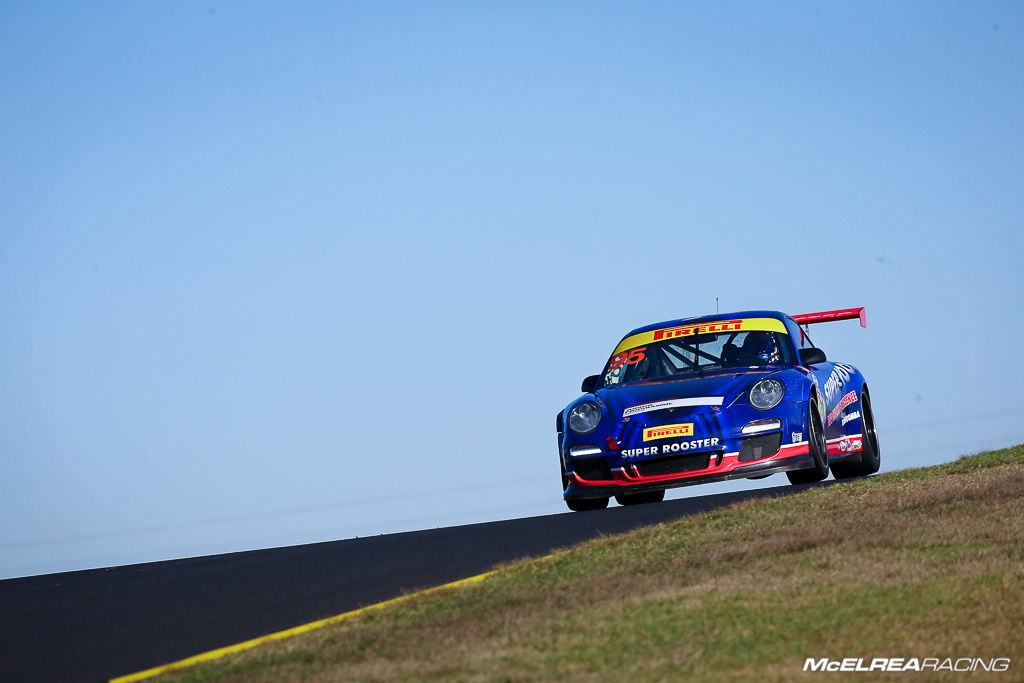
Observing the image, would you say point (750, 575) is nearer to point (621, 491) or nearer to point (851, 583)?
point (851, 583)

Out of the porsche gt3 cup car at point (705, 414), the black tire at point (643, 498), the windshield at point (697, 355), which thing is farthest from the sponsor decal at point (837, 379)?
the black tire at point (643, 498)

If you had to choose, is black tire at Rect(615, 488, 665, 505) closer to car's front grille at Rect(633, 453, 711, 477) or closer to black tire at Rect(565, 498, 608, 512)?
black tire at Rect(565, 498, 608, 512)

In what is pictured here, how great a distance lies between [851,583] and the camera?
6.42m

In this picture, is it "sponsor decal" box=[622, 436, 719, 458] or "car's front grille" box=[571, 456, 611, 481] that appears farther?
"car's front grille" box=[571, 456, 611, 481]

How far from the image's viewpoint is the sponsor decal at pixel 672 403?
10.9 metres

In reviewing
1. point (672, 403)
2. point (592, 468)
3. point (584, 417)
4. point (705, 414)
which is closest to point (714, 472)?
point (705, 414)

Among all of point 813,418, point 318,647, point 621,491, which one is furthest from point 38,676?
point 813,418

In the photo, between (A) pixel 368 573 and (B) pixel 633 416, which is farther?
(B) pixel 633 416

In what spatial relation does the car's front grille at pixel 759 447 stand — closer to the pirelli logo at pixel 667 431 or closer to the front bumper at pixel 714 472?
the front bumper at pixel 714 472

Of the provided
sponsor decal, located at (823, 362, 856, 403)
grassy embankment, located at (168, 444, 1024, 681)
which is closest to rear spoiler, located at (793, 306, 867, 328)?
sponsor decal, located at (823, 362, 856, 403)

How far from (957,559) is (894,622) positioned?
1.67m

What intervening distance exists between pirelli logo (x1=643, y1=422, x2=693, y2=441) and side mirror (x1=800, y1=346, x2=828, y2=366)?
5.51ft

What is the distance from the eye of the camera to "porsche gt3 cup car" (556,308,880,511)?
10.8 meters

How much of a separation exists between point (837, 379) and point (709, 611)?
7.06 metres
